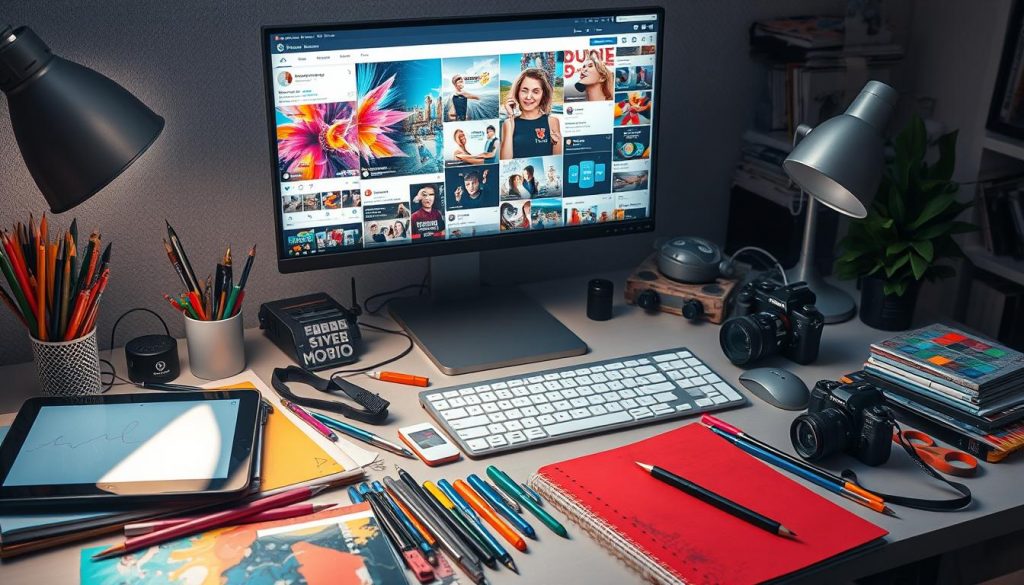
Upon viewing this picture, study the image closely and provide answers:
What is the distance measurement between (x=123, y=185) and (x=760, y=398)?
0.94 m

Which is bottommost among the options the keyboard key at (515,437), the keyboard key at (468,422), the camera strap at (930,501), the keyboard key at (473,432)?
the camera strap at (930,501)

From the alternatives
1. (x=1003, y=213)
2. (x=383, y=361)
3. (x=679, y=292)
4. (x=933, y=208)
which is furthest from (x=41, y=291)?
(x=1003, y=213)

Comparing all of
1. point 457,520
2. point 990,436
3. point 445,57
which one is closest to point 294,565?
point 457,520

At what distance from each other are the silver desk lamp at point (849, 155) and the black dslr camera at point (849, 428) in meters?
0.28

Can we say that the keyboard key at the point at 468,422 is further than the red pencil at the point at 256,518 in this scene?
Yes

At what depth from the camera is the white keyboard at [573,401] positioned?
121 cm

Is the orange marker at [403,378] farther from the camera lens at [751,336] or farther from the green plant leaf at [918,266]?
the green plant leaf at [918,266]

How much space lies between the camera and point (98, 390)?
4.19 ft

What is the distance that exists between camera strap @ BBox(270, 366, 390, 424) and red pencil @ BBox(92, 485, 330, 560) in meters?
0.17

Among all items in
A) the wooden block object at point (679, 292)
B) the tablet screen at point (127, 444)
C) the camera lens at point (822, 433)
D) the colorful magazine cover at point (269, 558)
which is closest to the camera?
the colorful magazine cover at point (269, 558)

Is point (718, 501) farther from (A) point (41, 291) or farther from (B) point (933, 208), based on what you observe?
(A) point (41, 291)

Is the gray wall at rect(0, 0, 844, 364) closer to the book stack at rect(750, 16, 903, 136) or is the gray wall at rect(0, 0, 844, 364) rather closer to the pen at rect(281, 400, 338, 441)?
the book stack at rect(750, 16, 903, 136)

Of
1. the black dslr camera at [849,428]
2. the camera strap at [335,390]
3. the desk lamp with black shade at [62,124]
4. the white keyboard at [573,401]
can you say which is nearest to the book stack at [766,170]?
the white keyboard at [573,401]

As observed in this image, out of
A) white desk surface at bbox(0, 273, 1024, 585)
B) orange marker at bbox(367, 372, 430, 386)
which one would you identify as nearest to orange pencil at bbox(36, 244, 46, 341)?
white desk surface at bbox(0, 273, 1024, 585)
